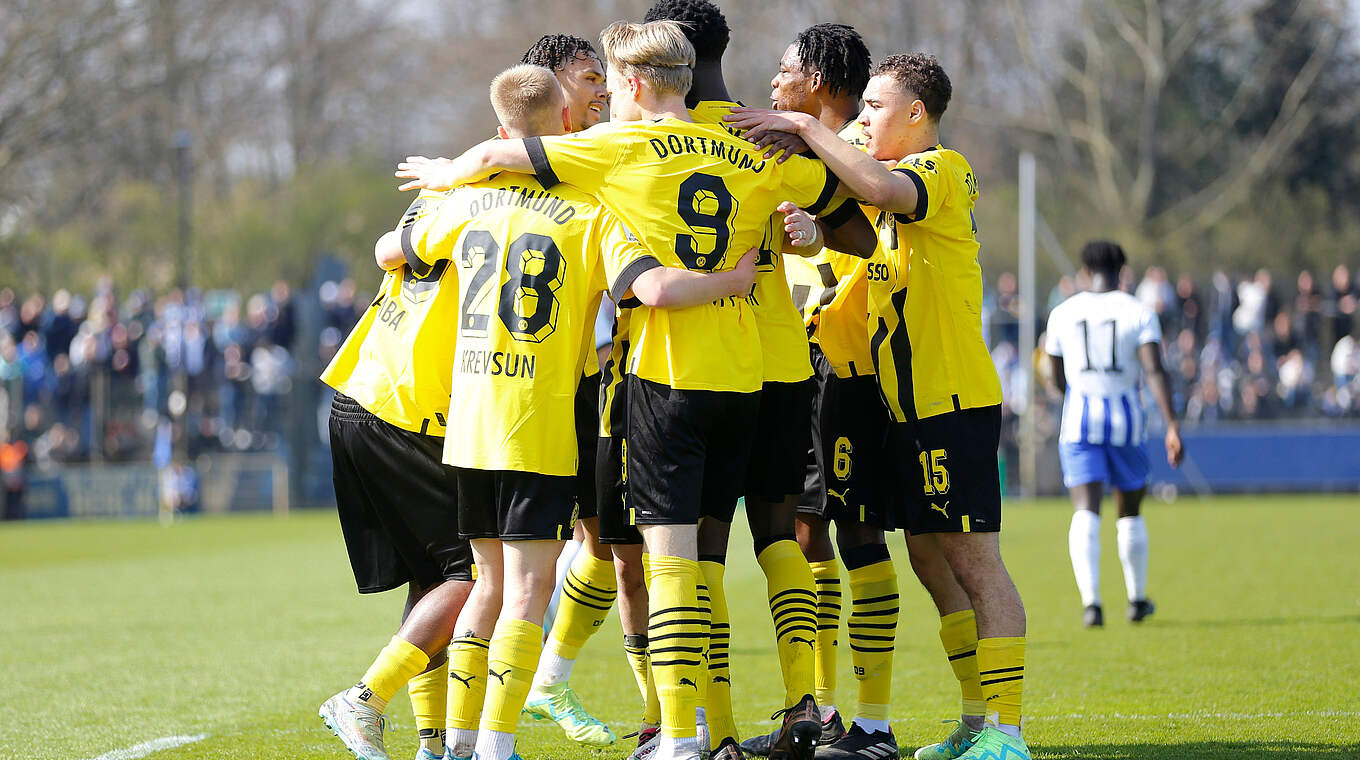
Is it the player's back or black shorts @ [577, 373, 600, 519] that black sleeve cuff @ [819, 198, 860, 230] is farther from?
the player's back

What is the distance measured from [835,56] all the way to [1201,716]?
3083 mm

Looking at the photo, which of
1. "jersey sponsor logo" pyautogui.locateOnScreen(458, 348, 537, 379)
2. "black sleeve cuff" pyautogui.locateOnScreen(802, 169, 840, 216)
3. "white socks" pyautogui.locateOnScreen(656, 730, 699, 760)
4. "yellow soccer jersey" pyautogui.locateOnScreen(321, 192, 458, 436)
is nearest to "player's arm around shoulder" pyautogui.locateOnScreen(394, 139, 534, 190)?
"yellow soccer jersey" pyautogui.locateOnScreen(321, 192, 458, 436)

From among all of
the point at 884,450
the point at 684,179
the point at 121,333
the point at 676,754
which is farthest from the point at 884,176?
the point at 121,333

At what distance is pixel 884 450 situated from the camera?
5.36 m

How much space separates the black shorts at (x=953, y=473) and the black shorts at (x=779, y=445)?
1.31 feet

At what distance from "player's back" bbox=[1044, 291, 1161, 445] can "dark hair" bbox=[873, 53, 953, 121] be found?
4463 millimetres

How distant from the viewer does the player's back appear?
9320 mm

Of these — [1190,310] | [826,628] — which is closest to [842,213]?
[826,628]

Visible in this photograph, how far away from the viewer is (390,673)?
193 inches

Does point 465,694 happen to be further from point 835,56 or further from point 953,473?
point 835,56

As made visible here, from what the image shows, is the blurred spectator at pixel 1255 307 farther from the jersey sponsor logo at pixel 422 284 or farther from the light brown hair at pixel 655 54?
the jersey sponsor logo at pixel 422 284

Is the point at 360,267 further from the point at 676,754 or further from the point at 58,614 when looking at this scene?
the point at 676,754

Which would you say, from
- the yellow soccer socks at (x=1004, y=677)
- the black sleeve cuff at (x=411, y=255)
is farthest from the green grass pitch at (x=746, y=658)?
the black sleeve cuff at (x=411, y=255)

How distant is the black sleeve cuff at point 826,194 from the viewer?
4.93 meters
